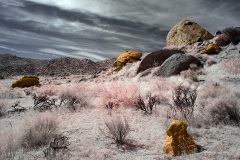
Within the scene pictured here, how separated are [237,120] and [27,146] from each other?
18.2 feet

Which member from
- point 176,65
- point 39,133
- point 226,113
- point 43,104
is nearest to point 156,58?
point 176,65

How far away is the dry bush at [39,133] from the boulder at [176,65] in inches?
472

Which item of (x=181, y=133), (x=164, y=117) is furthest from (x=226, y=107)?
(x=181, y=133)

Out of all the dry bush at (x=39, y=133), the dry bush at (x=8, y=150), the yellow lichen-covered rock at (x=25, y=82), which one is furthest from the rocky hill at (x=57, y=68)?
the dry bush at (x=8, y=150)

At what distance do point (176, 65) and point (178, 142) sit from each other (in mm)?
12613

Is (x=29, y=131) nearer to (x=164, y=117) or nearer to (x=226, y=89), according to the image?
(x=164, y=117)

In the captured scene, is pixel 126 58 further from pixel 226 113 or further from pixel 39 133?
pixel 39 133

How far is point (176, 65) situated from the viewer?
16.3m

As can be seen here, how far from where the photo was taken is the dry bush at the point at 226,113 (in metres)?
6.02

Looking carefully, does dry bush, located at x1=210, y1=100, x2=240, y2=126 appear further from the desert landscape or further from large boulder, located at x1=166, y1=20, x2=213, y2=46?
large boulder, located at x1=166, y1=20, x2=213, y2=46

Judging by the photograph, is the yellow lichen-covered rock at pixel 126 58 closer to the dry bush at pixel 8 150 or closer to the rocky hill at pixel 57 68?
the rocky hill at pixel 57 68

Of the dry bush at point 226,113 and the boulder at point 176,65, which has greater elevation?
the boulder at point 176,65

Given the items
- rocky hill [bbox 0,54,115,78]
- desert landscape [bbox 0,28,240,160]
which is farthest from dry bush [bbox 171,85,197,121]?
rocky hill [bbox 0,54,115,78]

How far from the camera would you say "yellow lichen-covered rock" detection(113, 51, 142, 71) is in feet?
98.9
